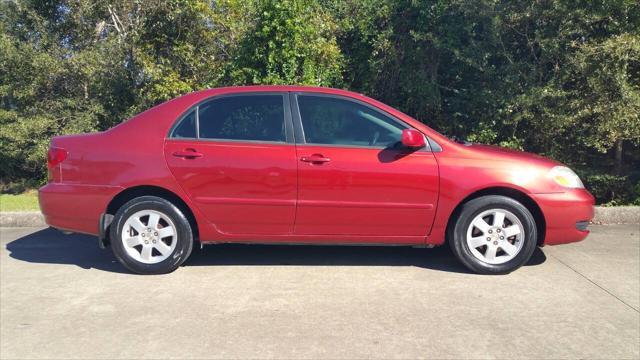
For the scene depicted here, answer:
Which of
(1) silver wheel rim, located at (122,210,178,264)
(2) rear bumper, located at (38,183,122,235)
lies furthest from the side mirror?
(2) rear bumper, located at (38,183,122,235)

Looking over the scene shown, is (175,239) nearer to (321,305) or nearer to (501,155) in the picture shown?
(321,305)

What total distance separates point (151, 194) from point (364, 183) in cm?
195

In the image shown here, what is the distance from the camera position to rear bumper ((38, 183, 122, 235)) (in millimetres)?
5152

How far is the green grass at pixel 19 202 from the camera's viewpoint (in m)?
7.61

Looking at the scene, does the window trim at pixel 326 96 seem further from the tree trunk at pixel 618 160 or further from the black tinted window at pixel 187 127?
the tree trunk at pixel 618 160

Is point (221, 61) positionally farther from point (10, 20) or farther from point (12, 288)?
point (12, 288)

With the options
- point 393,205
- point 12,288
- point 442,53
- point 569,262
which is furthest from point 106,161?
point 442,53

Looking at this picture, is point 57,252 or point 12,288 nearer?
point 12,288

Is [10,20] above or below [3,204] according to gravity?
above

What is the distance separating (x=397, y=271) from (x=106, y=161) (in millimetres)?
2832

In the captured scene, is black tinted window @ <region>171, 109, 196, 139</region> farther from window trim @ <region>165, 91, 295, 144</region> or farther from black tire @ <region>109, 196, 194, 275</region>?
black tire @ <region>109, 196, 194, 275</region>

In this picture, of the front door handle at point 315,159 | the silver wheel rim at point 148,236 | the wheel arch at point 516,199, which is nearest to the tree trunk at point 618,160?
the wheel arch at point 516,199

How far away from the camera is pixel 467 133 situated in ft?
27.3

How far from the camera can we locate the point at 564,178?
5164 mm
